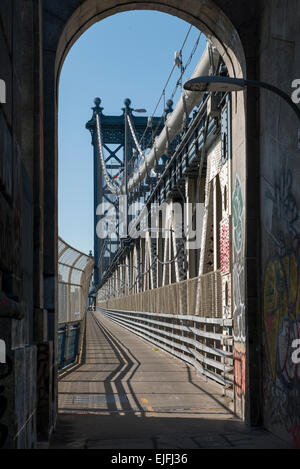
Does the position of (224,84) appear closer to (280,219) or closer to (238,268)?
(280,219)

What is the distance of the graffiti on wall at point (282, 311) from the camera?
30.2ft

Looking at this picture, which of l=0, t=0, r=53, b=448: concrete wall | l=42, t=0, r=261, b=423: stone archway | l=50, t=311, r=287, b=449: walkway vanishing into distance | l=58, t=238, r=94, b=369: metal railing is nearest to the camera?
l=0, t=0, r=53, b=448: concrete wall

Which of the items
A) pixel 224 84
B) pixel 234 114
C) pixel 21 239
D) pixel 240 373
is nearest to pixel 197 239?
pixel 234 114

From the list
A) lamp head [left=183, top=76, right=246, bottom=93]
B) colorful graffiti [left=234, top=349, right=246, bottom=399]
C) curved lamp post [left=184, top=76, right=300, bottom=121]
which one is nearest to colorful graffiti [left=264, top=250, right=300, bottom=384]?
colorful graffiti [left=234, top=349, right=246, bottom=399]

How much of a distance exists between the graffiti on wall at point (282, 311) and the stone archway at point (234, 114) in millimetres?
633

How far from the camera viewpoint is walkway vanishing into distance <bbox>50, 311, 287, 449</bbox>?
9.80 meters

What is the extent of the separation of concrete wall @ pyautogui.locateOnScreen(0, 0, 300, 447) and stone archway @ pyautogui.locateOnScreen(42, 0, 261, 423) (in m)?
0.02

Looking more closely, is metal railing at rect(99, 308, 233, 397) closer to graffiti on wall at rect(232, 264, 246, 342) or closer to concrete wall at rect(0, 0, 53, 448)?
graffiti on wall at rect(232, 264, 246, 342)

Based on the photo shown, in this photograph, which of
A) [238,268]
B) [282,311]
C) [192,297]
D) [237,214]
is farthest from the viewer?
[192,297]

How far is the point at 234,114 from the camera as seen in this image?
1291 centimetres

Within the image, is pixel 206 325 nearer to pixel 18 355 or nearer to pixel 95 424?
pixel 95 424

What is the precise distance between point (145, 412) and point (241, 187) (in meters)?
4.28

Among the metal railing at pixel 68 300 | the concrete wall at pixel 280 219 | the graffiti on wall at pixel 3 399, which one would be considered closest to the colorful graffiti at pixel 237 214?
the concrete wall at pixel 280 219

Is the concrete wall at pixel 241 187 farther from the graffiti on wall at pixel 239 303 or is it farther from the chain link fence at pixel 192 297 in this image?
the chain link fence at pixel 192 297
